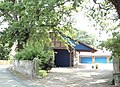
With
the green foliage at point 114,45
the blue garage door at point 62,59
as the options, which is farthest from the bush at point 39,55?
the blue garage door at point 62,59

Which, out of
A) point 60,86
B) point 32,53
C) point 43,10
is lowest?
point 60,86

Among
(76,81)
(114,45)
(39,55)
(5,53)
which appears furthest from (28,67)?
(5,53)

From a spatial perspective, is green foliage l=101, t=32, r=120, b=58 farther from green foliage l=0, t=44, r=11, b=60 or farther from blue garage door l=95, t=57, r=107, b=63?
blue garage door l=95, t=57, r=107, b=63

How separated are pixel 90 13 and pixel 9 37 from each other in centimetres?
773

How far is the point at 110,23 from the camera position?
83.6 ft

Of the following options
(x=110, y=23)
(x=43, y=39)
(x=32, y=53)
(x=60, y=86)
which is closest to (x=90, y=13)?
(x=110, y=23)

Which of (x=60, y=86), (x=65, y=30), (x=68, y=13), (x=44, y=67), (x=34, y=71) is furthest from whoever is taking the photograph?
(x=65, y=30)

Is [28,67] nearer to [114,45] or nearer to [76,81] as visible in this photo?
[76,81]

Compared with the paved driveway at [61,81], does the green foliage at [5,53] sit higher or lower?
higher

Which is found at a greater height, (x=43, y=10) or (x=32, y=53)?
(x=43, y=10)

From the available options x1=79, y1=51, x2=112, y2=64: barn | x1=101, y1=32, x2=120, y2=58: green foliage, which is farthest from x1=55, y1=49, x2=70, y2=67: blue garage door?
x1=79, y1=51, x2=112, y2=64: barn

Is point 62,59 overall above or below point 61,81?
above

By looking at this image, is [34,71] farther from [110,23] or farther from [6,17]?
[6,17]

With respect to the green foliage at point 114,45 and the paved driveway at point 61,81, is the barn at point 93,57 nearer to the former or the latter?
the paved driveway at point 61,81
